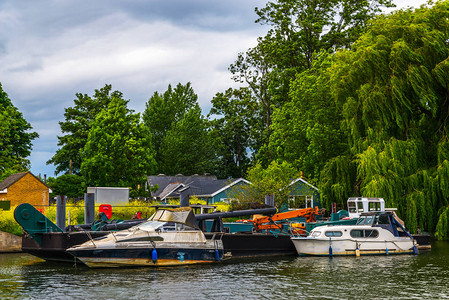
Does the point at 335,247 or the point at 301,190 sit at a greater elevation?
the point at 301,190

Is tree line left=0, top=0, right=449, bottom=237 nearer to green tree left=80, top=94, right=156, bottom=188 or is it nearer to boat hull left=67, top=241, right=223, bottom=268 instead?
green tree left=80, top=94, right=156, bottom=188

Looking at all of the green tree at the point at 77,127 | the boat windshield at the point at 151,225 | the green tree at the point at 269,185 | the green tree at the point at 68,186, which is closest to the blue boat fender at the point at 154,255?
the boat windshield at the point at 151,225

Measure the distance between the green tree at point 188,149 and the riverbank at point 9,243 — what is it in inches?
2286

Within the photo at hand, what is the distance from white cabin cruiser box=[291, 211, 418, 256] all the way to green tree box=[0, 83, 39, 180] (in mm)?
36259

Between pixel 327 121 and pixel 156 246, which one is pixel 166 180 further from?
pixel 156 246

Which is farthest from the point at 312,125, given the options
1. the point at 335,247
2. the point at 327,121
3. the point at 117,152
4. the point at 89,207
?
the point at 89,207

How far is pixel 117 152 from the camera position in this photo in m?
56.9

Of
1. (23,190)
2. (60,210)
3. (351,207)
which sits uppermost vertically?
(23,190)

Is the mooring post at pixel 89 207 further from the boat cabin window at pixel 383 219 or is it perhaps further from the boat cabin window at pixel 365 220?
the boat cabin window at pixel 383 219

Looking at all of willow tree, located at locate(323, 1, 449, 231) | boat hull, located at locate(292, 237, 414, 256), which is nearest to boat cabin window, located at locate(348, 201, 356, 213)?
willow tree, located at locate(323, 1, 449, 231)

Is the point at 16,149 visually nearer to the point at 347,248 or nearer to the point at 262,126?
the point at 262,126

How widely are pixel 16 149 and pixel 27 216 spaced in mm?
43025

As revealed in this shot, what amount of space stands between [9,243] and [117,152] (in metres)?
23.8

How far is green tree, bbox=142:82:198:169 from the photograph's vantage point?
335 feet
